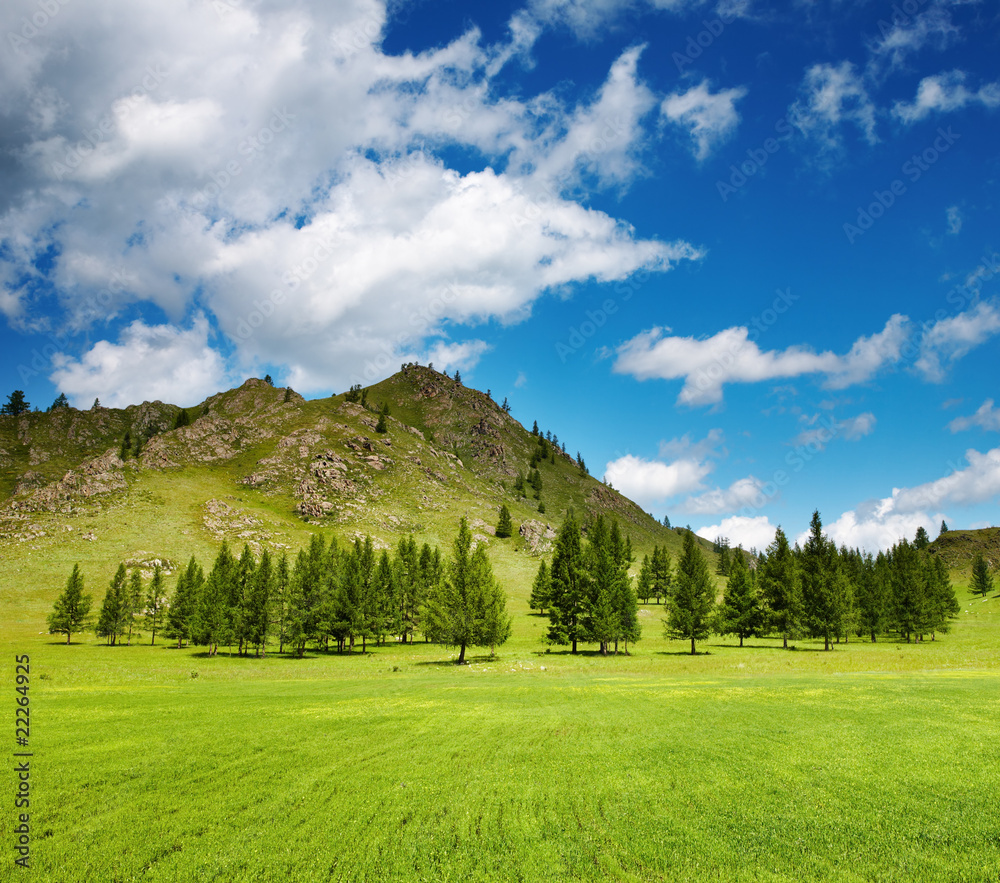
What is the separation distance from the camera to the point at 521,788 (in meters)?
13.3

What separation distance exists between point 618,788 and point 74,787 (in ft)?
46.2

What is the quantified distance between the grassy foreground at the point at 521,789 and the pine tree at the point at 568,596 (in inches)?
1503

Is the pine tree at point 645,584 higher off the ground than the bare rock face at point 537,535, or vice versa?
the bare rock face at point 537,535

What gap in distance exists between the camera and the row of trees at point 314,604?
54625 mm

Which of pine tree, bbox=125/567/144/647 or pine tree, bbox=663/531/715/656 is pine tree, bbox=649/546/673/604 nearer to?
pine tree, bbox=663/531/715/656

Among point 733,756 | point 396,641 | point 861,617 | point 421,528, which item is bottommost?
point 396,641

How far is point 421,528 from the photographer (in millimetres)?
185375

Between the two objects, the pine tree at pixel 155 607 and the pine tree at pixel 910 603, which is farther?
the pine tree at pixel 155 607

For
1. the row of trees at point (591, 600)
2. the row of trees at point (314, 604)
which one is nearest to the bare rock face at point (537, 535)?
the row of trees at point (314, 604)

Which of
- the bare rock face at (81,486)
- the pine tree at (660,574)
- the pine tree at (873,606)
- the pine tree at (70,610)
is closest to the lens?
the pine tree at (70,610)

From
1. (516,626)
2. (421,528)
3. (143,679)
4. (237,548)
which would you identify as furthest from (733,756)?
(421,528)

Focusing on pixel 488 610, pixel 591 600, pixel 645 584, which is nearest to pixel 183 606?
pixel 488 610

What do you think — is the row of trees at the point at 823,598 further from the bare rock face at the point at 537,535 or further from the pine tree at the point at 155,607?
the bare rock face at the point at 537,535

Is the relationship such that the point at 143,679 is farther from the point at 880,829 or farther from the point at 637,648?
the point at 637,648
